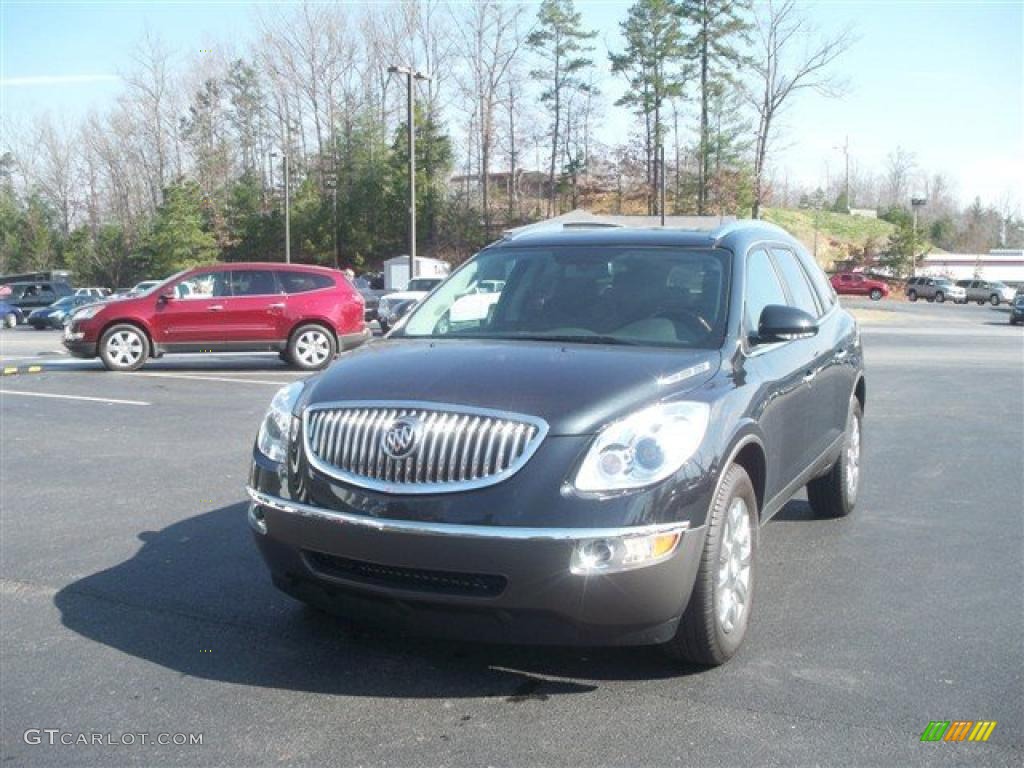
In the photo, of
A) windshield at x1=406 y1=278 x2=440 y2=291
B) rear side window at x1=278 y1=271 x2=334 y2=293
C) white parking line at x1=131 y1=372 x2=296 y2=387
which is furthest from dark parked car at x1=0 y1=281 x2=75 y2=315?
white parking line at x1=131 y1=372 x2=296 y2=387

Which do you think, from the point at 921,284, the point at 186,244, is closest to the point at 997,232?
the point at 921,284

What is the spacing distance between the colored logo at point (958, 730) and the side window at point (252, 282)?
14.1m

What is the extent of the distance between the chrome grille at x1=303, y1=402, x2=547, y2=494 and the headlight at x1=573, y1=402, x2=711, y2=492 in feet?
Result: 0.73

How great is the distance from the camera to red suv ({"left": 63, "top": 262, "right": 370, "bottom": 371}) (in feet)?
52.0

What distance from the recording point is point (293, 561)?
388 cm

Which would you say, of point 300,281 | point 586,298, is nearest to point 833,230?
point 300,281

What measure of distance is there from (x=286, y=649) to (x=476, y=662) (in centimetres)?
80

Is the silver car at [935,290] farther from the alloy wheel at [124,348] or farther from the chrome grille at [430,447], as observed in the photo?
the chrome grille at [430,447]

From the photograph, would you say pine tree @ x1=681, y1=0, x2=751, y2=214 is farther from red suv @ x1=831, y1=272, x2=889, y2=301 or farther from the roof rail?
the roof rail

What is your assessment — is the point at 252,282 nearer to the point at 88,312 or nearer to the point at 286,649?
the point at 88,312

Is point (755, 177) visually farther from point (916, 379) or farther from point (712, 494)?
point (712, 494)

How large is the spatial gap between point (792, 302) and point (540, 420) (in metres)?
2.61

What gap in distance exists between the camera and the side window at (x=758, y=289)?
4715 mm

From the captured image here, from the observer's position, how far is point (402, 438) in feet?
11.8
